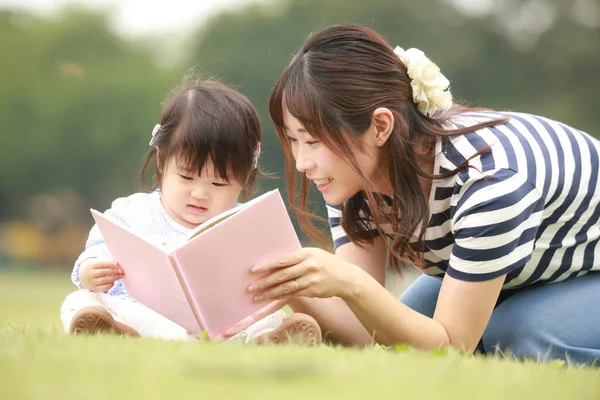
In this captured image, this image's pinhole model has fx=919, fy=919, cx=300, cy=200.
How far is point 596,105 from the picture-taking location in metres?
24.4

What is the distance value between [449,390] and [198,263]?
39.9 inches

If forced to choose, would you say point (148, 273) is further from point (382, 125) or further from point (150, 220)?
point (382, 125)

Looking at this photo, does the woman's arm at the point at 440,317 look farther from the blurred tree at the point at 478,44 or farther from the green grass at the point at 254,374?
the blurred tree at the point at 478,44

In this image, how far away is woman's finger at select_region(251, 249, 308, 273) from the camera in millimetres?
2703

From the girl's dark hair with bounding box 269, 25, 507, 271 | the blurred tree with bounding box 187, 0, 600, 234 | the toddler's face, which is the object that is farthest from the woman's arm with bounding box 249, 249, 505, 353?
the blurred tree with bounding box 187, 0, 600, 234

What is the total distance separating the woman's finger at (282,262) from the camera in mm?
2703

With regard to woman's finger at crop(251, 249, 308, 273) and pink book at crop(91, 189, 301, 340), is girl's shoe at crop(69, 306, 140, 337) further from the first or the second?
woman's finger at crop(251, 249, 308, 273)

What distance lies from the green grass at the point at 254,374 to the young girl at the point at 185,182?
705 mm

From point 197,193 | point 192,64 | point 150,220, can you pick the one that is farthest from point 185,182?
point 192,64

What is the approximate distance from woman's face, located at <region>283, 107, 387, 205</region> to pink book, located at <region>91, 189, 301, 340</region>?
0.32 meters

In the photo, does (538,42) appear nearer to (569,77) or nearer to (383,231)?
(569,77)

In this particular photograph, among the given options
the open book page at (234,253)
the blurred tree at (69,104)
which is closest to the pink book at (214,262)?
the open book page at (234,253)

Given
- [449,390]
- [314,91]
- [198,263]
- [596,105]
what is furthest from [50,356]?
[596,105]

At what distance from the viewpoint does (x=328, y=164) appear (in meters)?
2.96
